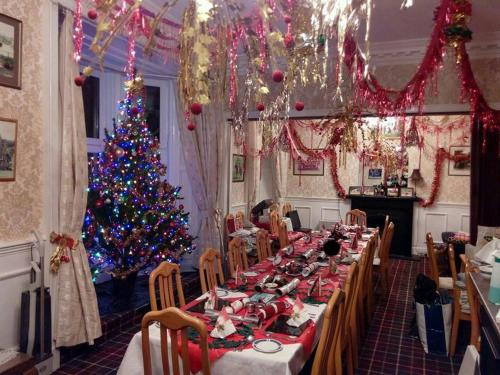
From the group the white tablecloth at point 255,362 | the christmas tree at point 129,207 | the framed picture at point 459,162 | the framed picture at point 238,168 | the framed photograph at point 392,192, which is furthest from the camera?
the framed photograph at point 392,192

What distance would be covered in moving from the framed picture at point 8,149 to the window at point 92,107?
2.32 meters

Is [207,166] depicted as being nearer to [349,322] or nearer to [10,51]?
[10,51]

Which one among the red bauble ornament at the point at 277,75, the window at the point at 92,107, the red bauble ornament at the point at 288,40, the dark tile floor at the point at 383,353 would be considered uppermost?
the window at the point at 92,107

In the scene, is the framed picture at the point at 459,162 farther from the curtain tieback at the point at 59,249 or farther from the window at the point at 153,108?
the curtain tieback at the point at 59,249

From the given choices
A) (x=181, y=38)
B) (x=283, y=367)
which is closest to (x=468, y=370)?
(x=283, y=367)

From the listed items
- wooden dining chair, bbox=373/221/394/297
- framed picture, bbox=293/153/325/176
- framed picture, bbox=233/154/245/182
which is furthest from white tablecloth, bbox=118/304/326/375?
framed picture, bbox=293/153/325/176

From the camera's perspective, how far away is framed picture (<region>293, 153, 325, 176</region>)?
29.5 ft

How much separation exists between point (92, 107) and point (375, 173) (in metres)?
5.73

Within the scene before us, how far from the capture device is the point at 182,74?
1.33 meters

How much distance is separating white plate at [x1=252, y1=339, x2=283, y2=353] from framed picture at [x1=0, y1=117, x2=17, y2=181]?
210 cm

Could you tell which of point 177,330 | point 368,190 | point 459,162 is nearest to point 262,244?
point 177,330

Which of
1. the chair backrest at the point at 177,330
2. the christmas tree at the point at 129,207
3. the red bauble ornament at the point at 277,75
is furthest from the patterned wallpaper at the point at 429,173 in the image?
the red bauble ornament at the point at 277,75

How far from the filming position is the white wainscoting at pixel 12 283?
113 inches

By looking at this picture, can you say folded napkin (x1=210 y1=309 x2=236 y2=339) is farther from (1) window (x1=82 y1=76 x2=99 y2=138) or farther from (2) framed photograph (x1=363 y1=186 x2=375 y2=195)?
(2) framed photograph (x1=363 y1=186 x2=375 y2=195)
